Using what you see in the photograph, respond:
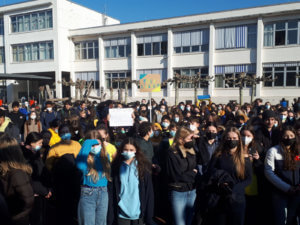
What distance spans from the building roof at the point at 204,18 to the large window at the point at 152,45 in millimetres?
1065

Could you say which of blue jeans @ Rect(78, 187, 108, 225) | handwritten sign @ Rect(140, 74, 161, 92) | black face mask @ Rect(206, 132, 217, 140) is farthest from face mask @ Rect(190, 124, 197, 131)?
handwritten sign @ Rect(140, 74, 161, 92)

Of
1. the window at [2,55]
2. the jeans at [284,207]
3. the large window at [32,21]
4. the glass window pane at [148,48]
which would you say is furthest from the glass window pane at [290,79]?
the window at [2,55]

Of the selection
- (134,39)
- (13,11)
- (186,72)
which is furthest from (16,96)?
(186,72)

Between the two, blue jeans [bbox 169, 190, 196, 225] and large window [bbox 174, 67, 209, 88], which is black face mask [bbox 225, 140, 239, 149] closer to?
blue jeans [bbox 169, 190, 196, 225]

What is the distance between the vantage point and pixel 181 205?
350 cm

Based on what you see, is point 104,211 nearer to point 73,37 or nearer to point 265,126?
point 265,126

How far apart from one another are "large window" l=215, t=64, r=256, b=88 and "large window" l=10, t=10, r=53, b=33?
66.2 feet

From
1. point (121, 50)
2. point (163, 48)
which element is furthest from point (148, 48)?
point (121, 50)

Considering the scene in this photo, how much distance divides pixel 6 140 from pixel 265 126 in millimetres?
4965

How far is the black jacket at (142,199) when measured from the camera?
3.40 meters

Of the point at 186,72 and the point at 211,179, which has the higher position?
the point at 186,72

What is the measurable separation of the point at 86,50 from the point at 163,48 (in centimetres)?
985

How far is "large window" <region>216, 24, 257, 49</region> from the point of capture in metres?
22.9

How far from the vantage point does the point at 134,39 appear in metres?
27.2
